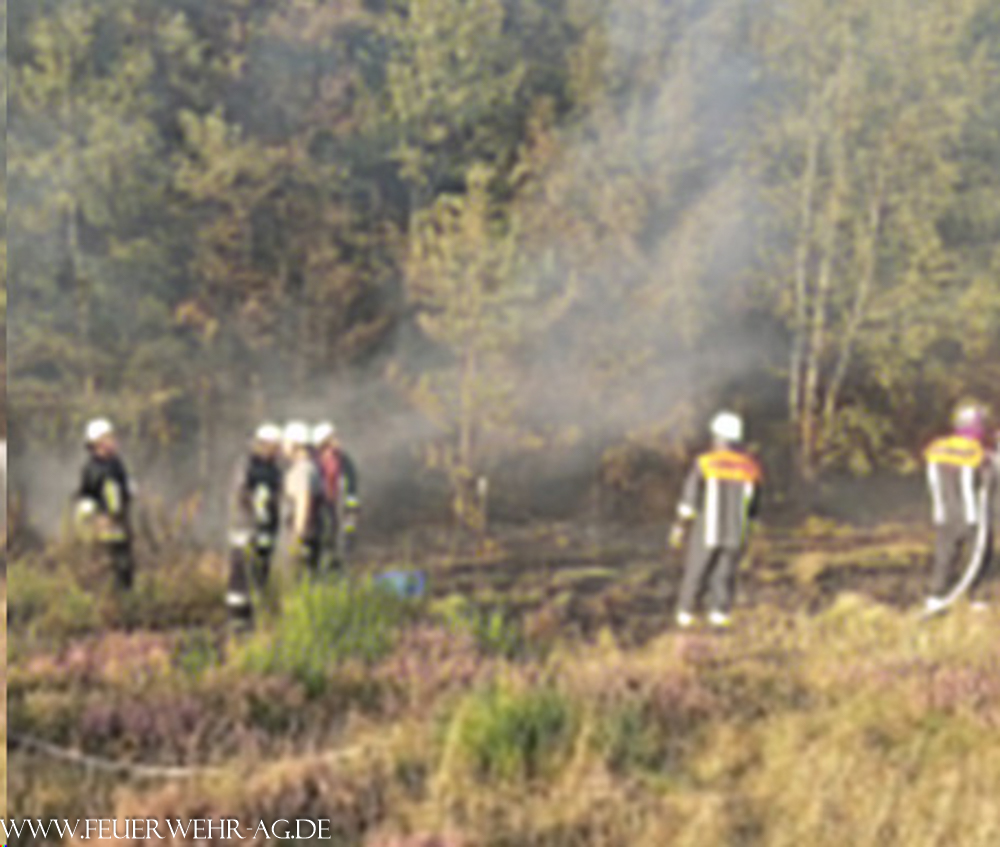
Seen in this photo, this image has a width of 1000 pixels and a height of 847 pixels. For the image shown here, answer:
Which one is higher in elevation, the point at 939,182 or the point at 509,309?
the point at 939,182

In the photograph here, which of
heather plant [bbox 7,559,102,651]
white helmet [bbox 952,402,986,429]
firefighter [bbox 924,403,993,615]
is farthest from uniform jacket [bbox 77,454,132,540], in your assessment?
white helmet [bbox 952,402,986,429]

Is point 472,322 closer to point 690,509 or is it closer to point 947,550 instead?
point 690,509

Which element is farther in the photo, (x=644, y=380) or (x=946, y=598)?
(x=644, y=380)

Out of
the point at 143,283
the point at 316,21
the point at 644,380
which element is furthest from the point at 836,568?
the point at 316,21

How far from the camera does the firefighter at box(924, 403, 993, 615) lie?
33.4 ft

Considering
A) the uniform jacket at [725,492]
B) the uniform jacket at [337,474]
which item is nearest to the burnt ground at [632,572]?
the uniform jacket at [725,492]

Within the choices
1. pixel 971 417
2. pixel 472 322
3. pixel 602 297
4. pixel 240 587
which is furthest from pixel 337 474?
pixel 602 297

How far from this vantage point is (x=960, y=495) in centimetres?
Result: 1029

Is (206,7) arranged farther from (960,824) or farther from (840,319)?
(960,824)

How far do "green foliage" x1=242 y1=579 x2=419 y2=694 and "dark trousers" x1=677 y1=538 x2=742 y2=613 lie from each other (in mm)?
2681

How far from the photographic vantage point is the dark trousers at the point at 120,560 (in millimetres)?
9586

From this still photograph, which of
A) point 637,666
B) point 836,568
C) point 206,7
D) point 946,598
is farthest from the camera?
point 206,7

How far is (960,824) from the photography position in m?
5.04

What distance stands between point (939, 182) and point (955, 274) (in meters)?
1.31
